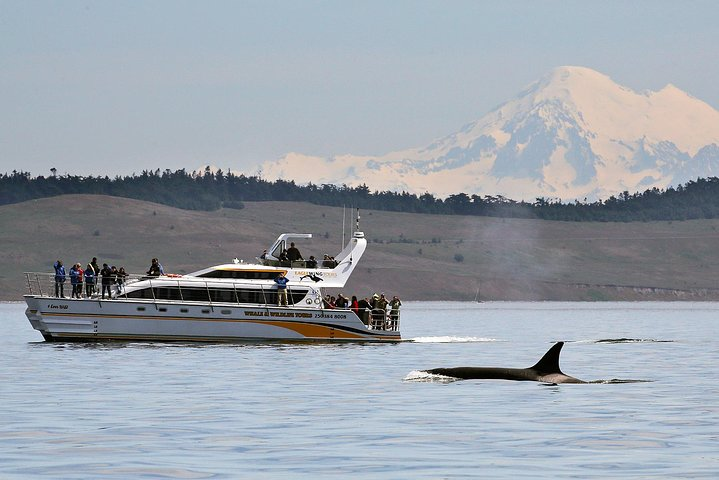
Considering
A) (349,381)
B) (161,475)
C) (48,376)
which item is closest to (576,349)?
(349,381)

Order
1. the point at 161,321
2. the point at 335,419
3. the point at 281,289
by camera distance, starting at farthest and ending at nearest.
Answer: the point at 281,289
the point at 161,321
the point at 335,419

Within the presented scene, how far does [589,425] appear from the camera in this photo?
31.5 metres

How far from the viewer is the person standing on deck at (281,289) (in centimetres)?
6431

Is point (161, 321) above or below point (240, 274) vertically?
below

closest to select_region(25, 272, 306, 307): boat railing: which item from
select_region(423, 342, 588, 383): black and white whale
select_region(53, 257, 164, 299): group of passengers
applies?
select_region(53, 257, 164, 299): group of passengers

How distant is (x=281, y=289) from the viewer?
64500 millimetres

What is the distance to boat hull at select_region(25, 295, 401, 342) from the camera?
6203cm

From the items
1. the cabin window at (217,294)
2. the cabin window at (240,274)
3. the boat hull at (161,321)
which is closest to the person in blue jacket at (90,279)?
the boat hull at (161,321)

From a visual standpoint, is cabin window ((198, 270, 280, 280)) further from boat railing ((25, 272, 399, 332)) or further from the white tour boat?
boat railing ((25, 272, 399, 332))

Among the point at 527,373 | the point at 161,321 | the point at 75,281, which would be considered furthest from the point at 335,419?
the point at 75,281

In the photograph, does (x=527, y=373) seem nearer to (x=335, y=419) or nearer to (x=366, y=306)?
(x=335, y=419)

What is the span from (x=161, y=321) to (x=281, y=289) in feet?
18.3

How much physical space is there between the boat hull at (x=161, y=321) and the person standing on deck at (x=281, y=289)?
55 centimetres

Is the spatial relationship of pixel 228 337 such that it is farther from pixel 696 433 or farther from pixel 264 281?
pixel 696 433
